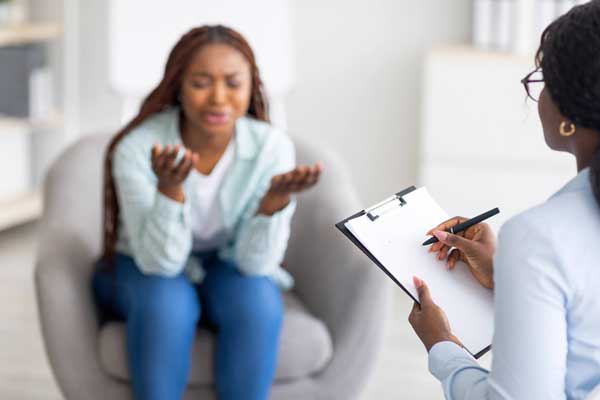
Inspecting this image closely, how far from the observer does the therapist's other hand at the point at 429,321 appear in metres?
1.47

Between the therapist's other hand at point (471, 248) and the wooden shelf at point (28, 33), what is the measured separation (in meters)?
3.10

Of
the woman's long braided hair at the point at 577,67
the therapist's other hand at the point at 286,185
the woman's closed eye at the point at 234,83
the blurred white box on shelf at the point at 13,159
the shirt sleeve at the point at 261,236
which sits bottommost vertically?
the blurred white box on shelf at the point at 13,159

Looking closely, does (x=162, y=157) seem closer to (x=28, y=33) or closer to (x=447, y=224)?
(x=447, y=224)

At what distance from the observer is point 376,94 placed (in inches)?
178

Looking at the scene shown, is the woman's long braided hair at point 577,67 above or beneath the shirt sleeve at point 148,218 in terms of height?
above

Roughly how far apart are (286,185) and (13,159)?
8.08 ft

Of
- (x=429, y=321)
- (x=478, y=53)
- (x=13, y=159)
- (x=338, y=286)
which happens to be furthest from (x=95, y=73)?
(x=429, y=321)

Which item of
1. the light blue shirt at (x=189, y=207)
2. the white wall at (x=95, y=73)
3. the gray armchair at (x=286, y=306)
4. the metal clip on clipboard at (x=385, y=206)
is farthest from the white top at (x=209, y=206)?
the white wall at (x=95, y=73)

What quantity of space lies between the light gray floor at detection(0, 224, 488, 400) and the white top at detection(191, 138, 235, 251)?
619 millimetres

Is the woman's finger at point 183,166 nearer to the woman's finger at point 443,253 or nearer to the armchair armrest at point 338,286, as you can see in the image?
the armchair armrest at point 338,286

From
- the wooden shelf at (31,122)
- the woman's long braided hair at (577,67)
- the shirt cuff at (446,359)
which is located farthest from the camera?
the wooden shelf at (31,122)

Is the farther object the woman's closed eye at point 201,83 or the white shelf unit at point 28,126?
the white shelf unit at point 28,126

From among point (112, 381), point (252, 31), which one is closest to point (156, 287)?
point (112, 381)

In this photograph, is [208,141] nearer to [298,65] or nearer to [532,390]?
[532,390]
